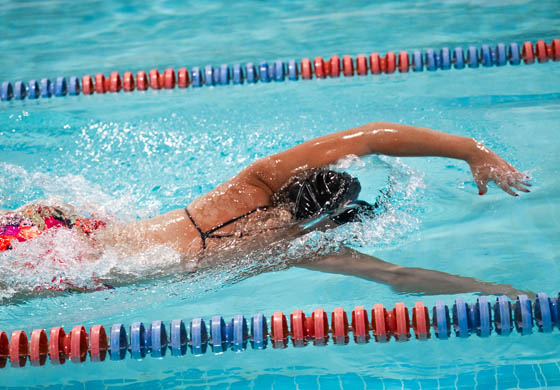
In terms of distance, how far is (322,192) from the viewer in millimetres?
2736

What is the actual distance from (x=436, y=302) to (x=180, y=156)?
2290mm

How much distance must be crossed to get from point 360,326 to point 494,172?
0.78 meters

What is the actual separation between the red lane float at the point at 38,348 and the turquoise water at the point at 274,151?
0.36 ft

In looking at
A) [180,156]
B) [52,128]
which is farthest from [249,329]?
[52,128]

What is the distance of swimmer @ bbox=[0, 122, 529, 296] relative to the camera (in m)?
2.65

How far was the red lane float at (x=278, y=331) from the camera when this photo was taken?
261 cm

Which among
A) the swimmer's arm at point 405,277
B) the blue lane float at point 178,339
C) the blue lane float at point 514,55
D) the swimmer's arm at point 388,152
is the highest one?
the blue lane float at point 514,55

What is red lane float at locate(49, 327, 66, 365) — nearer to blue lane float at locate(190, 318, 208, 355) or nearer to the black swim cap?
blue lane float at locate(190, 318, 208, 355)

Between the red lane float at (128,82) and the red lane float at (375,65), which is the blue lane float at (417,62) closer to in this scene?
the red lane float at (375,65)

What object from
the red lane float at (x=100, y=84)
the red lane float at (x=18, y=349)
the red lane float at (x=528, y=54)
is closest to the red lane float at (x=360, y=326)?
the red lane float at (x=18, y=349)

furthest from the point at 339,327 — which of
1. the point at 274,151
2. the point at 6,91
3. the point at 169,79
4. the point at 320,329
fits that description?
the point at 6,91

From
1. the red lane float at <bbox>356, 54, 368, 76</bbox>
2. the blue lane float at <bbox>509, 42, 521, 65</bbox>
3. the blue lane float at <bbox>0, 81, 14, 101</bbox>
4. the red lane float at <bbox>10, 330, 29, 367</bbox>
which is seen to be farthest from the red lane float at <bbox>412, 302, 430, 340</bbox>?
the blue lane float at <bbox>0, 81, 14, 101</bbox>

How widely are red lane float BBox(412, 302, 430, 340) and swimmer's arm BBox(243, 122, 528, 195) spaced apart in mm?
→ 518

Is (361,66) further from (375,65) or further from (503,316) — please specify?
(503,316)
